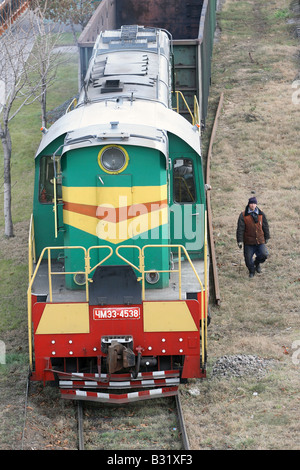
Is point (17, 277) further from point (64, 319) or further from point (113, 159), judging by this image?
point (113, 159)

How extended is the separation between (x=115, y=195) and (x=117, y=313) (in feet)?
5.24

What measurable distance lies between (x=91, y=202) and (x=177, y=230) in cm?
168

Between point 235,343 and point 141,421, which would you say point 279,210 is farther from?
point 141,421

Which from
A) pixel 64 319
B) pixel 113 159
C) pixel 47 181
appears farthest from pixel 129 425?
pixel 47 181

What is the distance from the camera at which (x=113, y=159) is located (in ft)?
32.1

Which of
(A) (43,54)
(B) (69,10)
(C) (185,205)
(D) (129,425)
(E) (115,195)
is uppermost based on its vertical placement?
(B) (69,10)

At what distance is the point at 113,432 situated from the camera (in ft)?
30.7

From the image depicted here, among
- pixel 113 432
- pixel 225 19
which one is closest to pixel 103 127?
pixel 113 432

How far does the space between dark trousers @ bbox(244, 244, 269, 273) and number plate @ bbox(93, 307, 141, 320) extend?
4.90 m

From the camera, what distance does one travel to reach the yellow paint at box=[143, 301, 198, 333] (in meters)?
9.55

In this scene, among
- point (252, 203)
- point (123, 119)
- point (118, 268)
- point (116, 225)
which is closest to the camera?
point (118, 268)

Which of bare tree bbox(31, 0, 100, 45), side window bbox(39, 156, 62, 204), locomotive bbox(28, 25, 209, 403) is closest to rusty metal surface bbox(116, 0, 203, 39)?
bare tree bbox(31, 0, 100, 45)

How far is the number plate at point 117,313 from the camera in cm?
952

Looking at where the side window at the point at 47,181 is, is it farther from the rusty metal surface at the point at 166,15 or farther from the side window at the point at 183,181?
the rusty metal surface at the point at 166,15
